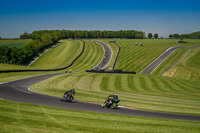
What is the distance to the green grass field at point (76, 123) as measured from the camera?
1326cm

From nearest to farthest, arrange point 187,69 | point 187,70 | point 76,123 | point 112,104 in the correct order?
1. point 76,123
2. point 112,104
3. point 187,70
4. point 187,69

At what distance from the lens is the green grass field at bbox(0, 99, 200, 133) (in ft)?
43.5

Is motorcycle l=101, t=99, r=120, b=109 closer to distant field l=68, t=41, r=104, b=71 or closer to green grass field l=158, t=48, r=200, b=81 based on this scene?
green grass field l=158, t=48, r=200, b=81

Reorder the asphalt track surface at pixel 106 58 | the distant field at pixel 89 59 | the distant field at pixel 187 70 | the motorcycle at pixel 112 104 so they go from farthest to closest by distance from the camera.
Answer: the asphalt track surface at pixel 106 58 < the distant field at pixel 89 59 < the distant field at pixel 187 70 < the motorcycle at pixel 112 104

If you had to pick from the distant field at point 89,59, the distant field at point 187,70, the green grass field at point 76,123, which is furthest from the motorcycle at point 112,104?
the distant field at point 89,59

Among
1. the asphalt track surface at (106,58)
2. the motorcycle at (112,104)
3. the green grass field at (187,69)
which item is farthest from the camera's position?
the asphalt track surface at (106,58)

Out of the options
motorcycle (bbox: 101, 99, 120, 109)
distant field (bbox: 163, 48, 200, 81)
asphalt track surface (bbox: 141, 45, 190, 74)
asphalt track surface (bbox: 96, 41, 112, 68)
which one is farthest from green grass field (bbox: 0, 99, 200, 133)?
asphalt track surface (bbox: 96, 41, 112, 68)

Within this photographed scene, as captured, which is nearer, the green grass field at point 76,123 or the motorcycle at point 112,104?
the green grass field at point 76,123

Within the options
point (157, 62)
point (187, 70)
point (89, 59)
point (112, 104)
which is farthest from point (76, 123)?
point (89, 59)

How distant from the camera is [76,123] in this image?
1478cm

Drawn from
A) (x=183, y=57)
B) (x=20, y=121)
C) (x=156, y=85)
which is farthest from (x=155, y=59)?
(x=20, y=121)

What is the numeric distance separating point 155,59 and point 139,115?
79.2 meters

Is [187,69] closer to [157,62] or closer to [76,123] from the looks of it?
[157,62]

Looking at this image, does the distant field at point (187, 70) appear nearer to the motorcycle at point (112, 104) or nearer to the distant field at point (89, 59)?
the distant field at point (89, 59)
